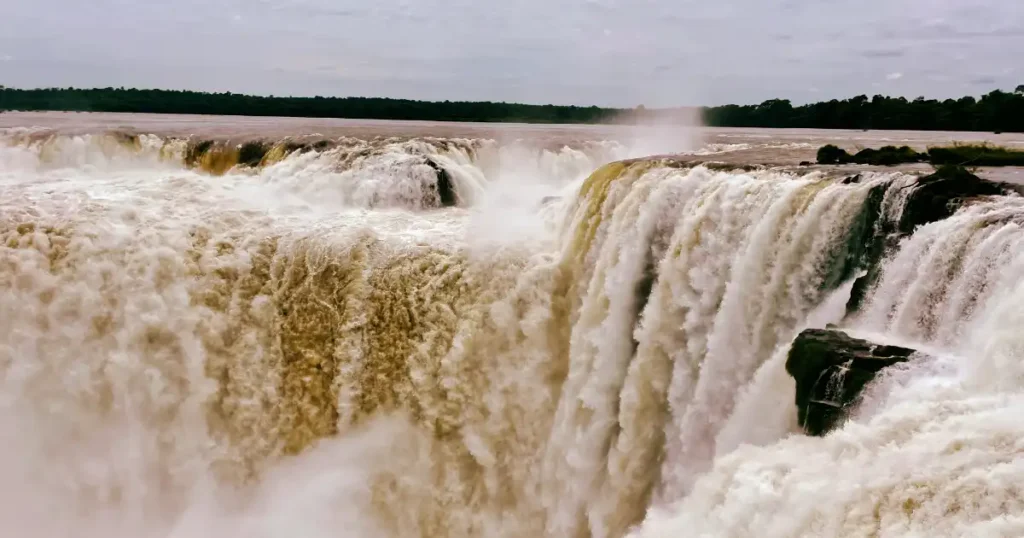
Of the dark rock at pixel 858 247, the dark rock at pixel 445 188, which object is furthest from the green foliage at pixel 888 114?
the dark rock at pixel 858 247

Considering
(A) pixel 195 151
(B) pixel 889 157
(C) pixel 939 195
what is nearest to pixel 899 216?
(C) pixel 939 195

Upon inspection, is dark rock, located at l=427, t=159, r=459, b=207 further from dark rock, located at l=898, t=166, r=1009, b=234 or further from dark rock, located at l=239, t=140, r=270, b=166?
dark rock, located at l=898, t=166, r=1009, b=234

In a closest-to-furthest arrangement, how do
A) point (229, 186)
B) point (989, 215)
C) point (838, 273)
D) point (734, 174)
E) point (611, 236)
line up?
A: point (989, 215) < point (838, 273) < point (734, 174) < point (611, 236) < point (229, 186)

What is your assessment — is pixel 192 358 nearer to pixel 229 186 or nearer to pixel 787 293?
pixel 229 186

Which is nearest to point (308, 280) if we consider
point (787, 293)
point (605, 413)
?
point (605, 413)

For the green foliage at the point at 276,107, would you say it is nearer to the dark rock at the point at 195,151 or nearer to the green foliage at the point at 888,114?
the green foliage at the point at 888,114

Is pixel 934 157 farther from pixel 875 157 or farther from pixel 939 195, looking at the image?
pixel 939 195
